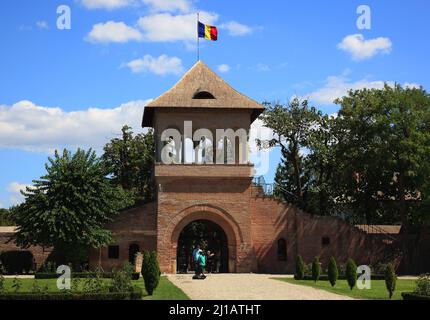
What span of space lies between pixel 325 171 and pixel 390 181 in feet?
34.2

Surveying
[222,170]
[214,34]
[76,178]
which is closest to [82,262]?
[76,178]

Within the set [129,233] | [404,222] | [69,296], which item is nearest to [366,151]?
[404,222]

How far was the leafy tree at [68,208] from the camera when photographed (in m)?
34.0

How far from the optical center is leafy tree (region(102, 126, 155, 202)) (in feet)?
170

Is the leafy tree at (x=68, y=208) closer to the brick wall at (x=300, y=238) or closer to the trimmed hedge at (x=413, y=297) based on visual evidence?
the brick wall at (x=300, y=238)

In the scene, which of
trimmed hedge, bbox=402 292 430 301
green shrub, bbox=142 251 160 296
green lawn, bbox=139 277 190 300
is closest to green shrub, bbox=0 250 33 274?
green lawn, bbox=139 277 190 300

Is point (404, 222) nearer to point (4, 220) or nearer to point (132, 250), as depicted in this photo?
point (132, 250)

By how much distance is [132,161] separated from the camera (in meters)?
51.6

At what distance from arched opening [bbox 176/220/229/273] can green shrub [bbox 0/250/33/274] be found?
370 inches
